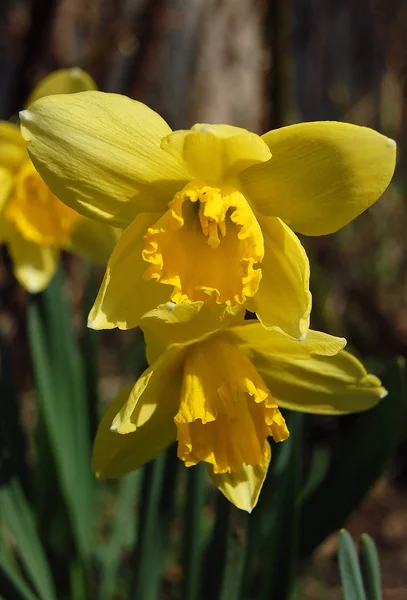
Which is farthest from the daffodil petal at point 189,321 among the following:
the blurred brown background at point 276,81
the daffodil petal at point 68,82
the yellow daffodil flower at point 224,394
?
the blurred brown background at point 276,81

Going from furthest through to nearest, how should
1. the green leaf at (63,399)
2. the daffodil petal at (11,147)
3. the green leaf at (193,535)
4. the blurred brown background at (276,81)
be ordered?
the blurred brown background at (276,81) < the daffodil petal at (11,147) < the green leaf at (63,399) < the green leaf at (193,535)

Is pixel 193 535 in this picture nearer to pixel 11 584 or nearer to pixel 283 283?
pixel 11 584

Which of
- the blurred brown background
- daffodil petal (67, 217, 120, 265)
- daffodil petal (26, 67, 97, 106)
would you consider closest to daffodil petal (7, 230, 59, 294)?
daffodil petal (67, 217, 120, 265)

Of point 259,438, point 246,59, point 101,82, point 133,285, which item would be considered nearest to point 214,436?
point 259,438

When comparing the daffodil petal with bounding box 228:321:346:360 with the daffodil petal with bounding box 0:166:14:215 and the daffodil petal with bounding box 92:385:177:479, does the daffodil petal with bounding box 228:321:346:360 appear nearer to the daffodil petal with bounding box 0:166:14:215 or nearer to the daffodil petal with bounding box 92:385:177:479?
the daffodil petal with bounding box 92:385:177:479

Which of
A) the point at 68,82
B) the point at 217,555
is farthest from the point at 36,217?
A: the point at 217,555

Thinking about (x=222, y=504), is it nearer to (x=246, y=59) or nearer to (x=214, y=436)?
(x=214, y=436)

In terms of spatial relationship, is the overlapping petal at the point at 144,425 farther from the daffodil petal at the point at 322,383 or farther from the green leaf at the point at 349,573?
the green leaf at the point at 349,573
